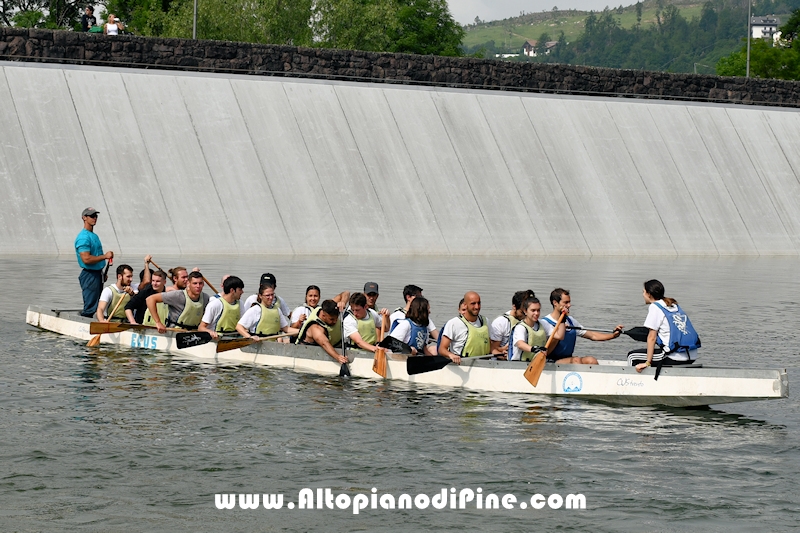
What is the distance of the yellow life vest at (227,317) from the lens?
57.1 feet

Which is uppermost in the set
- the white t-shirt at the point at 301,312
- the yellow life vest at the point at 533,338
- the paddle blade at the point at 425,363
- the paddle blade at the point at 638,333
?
the white t-shirt at the point at 301,312

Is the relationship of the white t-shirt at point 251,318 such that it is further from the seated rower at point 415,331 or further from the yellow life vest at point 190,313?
the seated rower at point 415,331

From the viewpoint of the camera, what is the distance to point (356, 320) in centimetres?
1590

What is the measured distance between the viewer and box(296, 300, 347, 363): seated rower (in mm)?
15797

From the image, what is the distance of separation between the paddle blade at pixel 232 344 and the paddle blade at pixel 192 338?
0.29 m

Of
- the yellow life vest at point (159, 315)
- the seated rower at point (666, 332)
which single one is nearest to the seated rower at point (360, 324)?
the yellow life vest at point (159, 315)

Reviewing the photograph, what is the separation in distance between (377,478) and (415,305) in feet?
14.9

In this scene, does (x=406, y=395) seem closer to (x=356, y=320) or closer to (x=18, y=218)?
(x=356, y=320)

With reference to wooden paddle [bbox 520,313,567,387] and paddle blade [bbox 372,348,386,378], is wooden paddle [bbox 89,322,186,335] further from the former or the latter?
wooden paddle [bbox 520,313,567,387]

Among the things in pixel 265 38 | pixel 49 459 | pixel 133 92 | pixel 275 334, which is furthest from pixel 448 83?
pixel 49 459

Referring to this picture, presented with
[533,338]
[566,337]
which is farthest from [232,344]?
[566,337]

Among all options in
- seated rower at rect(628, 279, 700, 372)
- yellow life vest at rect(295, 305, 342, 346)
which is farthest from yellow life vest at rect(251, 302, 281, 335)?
seated rower at rect(628, 279, 700, 372)

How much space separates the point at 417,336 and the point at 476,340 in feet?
2.54

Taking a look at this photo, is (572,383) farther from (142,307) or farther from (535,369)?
(142,307)
